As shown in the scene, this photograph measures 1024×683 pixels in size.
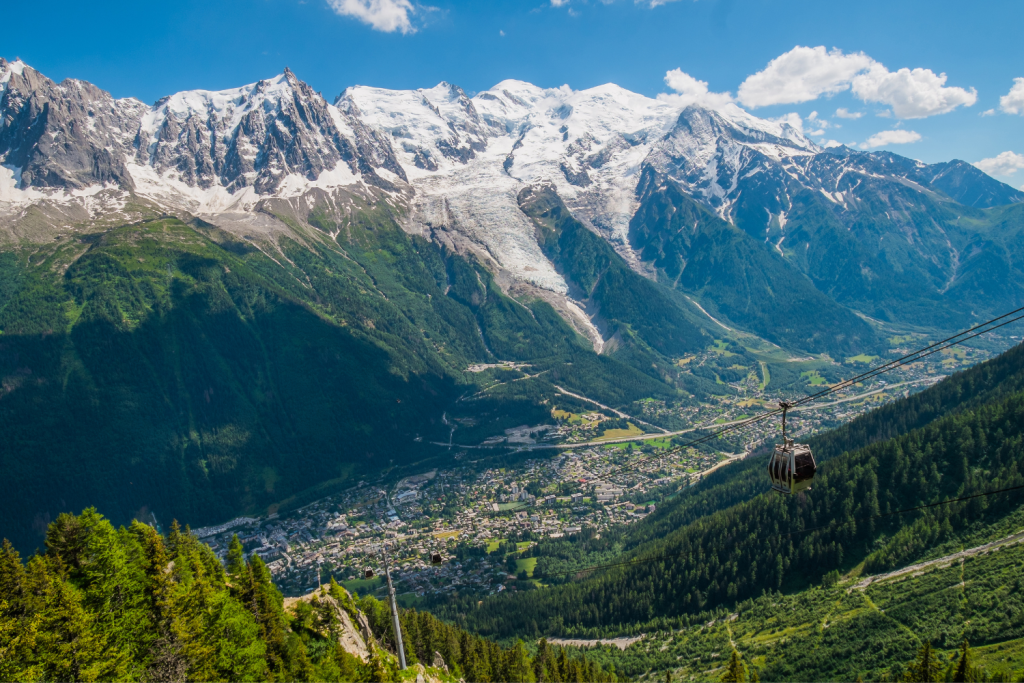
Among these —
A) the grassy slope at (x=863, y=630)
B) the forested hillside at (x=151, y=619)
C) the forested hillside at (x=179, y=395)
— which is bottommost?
the grassy slope at (x=863, y=630)

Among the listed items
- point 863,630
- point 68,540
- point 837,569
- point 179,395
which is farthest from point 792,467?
point 179,395

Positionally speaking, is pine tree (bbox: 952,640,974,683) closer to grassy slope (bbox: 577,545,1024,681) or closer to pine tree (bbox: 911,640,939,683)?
pine tree (bbox: 911,640,939,683)

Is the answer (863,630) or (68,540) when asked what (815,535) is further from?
(68,540)

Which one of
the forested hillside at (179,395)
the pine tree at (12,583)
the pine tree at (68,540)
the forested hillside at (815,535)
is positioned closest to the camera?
the pine tree at (12,583)

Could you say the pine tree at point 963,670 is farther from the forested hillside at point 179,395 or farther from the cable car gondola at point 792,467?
the forested hillside at point 179,395

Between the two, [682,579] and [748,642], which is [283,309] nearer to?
[682,579]

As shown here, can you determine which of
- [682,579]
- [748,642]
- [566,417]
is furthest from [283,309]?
[748,642]

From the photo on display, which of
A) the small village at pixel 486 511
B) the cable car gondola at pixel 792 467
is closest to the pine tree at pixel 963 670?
the cable car gondola at pixel 792 467
